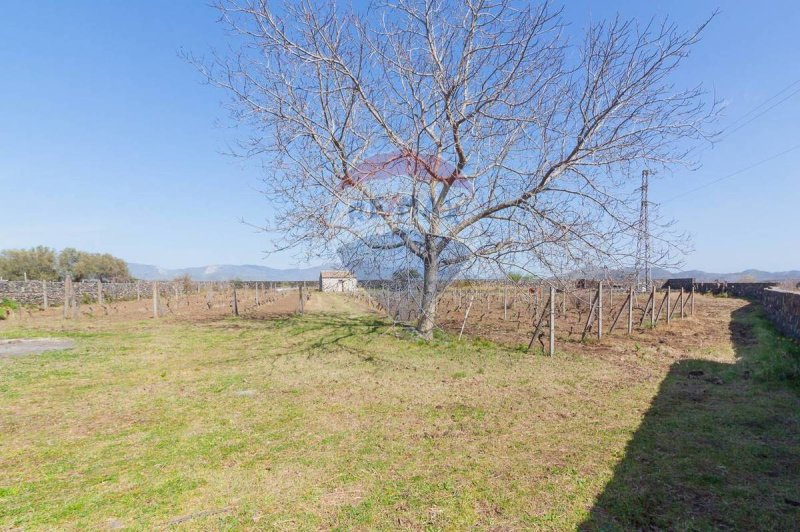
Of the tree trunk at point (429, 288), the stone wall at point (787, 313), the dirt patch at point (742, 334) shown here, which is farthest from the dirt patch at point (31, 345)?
the stone wall at point (787, 313)

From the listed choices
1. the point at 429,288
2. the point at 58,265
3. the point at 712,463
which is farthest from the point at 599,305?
the point at 58,265

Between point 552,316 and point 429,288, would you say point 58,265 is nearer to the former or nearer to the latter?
point 429,288

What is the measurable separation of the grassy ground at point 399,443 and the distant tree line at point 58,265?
137 feet

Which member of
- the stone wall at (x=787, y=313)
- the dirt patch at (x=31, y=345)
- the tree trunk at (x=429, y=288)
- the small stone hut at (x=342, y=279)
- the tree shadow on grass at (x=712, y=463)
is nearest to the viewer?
the tree shadow on grass at (x=712, y=463)

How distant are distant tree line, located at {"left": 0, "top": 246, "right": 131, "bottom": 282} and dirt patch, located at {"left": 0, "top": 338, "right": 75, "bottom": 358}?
34215 millimetres

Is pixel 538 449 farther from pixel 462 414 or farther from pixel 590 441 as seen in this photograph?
pixel 462 414

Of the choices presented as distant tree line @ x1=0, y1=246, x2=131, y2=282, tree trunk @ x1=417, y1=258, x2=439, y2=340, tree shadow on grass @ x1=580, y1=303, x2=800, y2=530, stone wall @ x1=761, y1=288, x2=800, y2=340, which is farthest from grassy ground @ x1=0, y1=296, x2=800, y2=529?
distant tree line @ x1=0, y1=246, x2=131, y2=282

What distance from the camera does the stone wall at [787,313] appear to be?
9.58 meters

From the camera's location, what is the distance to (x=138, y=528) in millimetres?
2508

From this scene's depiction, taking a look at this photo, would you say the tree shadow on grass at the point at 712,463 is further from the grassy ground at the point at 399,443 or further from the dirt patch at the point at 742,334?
the dirt patch at the point at 742,334

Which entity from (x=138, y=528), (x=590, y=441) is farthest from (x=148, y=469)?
(x=590, y=441)

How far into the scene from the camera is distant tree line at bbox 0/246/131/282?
137 ft

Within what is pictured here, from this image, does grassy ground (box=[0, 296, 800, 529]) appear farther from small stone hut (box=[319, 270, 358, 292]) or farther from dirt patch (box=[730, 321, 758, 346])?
small stone hut (box=[319, 270, 358, 292])

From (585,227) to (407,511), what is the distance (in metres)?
7.29
